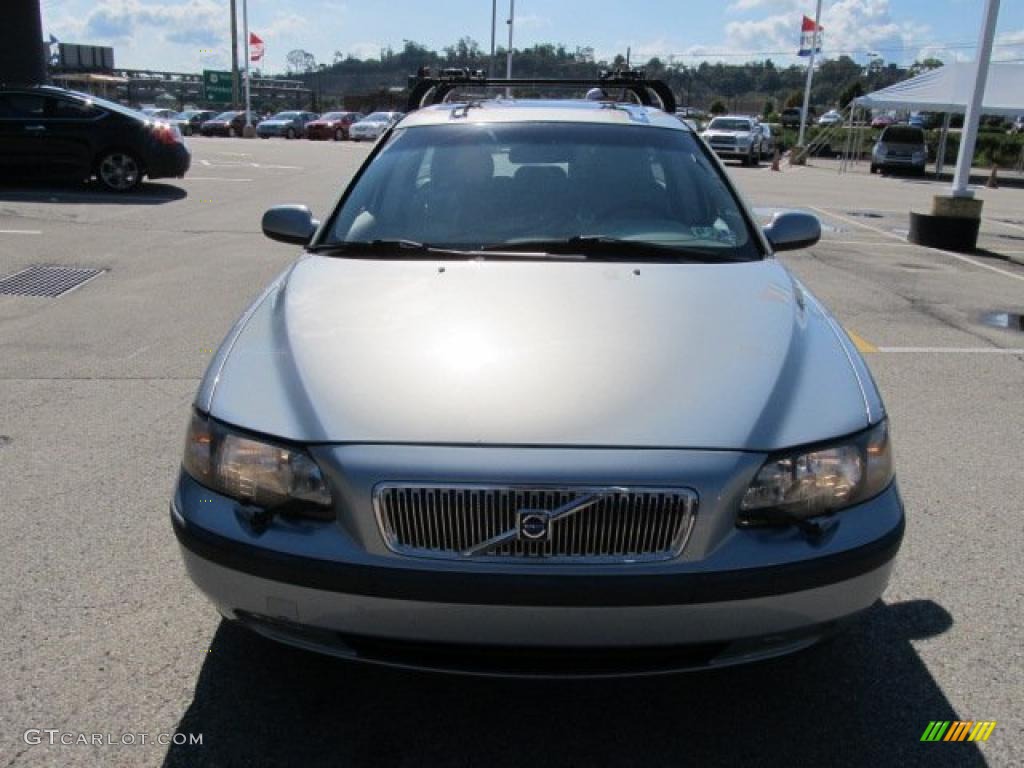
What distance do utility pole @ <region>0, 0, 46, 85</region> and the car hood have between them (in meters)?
17.1

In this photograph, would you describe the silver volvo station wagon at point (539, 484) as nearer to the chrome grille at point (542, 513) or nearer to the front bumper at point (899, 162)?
the chrome grille at point (542, 513)

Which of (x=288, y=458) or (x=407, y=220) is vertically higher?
(x=407, y=220)

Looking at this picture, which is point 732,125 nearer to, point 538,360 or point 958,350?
point 958,350

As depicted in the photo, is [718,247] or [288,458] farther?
[718,247]

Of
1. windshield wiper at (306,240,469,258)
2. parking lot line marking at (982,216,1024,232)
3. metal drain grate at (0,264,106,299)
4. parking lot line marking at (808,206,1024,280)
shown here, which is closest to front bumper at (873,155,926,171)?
parking lot line marking at (982,216,1024,232)

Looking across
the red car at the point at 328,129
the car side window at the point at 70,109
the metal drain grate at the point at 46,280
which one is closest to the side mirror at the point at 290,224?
the metal drain grate at the point at 46,280

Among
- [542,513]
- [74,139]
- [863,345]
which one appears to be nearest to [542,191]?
[542,513]

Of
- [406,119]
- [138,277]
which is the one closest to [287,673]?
[406,119]

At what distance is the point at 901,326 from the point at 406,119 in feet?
15.9

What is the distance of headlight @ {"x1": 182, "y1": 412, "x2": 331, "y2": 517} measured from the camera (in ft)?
7.54

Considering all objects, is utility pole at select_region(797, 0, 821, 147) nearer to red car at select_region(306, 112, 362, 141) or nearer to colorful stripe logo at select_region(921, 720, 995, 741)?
red car at select_region(306, 112, 362, 141)

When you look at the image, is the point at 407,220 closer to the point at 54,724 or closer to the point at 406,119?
the point at 406,119

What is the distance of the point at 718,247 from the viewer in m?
3.51

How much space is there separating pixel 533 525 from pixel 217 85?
230ft
